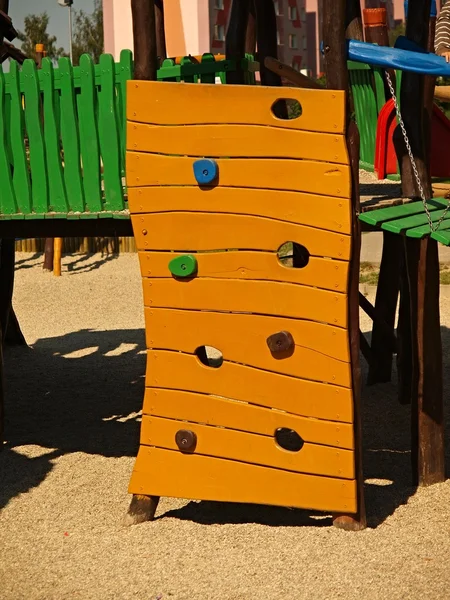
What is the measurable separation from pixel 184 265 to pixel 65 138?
1.33m

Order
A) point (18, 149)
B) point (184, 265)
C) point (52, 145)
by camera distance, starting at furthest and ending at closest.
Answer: point (18, 149), point (52, 145), point (184, 265)

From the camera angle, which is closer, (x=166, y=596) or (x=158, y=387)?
(x=166, y=596)

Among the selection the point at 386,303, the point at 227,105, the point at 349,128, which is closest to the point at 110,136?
the point at 227,105

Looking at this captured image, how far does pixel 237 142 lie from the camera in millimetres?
6246

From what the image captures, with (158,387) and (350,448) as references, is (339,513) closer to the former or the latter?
(350,448)

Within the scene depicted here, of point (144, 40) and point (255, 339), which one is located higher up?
point (144, 40)

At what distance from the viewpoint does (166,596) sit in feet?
18.2

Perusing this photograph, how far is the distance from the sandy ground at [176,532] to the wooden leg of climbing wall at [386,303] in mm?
168

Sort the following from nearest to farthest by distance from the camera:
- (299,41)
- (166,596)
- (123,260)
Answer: (166,596), (123,260), (299,41)

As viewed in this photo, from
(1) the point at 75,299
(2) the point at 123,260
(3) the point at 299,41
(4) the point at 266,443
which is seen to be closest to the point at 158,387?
(4) the point at 266,443

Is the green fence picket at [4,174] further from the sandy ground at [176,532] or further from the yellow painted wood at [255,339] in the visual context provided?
the sandy ground at [176,532]

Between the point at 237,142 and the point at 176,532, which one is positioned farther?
the point at 176,532

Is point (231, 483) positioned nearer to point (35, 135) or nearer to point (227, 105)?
point (227, 105)

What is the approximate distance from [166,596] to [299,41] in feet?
182
